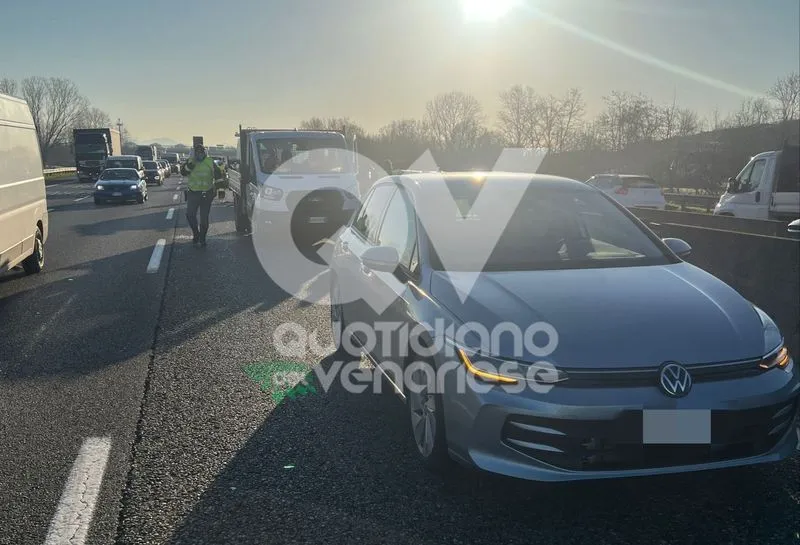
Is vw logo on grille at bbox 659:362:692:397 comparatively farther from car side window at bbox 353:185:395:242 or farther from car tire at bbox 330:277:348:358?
car tire at bbox 330:277:348:358

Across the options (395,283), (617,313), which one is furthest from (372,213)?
(617,313)

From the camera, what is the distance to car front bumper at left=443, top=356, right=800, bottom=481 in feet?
9.68

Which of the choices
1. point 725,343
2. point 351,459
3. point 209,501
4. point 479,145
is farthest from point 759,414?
point 479,145

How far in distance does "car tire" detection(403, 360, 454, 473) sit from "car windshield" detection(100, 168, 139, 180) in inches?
1012

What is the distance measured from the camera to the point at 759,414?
3.06m

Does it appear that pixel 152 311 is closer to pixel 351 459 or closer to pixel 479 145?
pixel 351 459

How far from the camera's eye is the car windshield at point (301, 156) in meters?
13.9

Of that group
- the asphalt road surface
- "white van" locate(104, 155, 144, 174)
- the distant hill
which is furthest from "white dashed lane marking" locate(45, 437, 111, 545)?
the distant hill

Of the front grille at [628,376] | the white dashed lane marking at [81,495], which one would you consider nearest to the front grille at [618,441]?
the front grille at [628,376]

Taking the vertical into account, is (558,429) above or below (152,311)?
above

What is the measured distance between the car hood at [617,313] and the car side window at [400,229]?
511 mm

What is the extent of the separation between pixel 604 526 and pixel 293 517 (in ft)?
4.82

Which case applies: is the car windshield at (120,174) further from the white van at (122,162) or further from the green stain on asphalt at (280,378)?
the green stain on asphalt at (280,378)

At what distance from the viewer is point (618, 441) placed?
2.97 m
